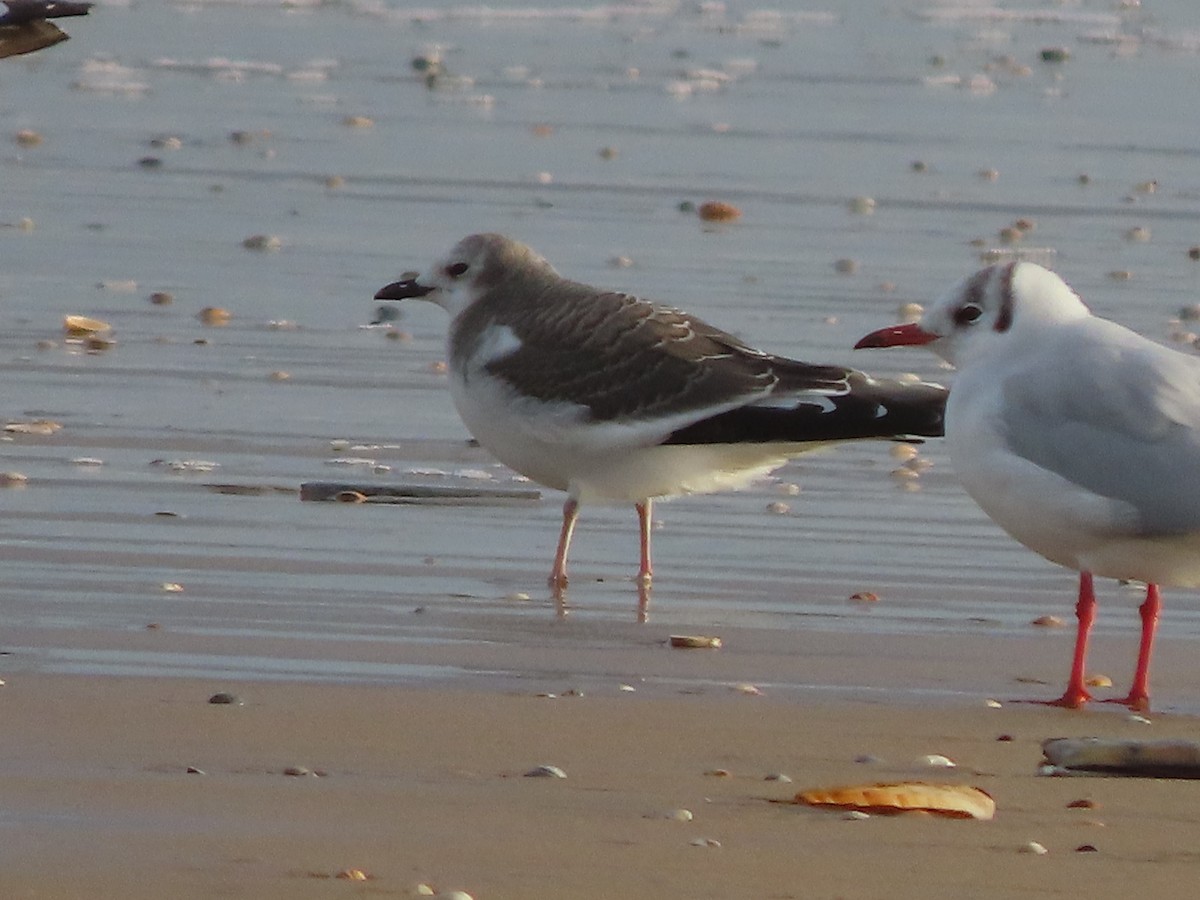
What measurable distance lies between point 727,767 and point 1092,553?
52.5 inches

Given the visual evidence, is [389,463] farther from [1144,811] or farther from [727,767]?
[1144,811]

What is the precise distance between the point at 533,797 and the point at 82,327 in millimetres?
5214

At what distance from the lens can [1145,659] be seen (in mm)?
5500

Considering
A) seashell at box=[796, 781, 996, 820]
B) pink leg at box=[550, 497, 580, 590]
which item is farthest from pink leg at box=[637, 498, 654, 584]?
seashell at box=[796, 781, 996, 820]

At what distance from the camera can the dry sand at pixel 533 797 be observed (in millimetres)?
3816

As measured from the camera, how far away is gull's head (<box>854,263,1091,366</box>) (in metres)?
5.86

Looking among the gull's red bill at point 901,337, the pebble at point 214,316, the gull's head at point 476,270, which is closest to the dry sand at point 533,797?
the gull's red bill at point 901,337

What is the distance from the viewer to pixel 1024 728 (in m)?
5.07

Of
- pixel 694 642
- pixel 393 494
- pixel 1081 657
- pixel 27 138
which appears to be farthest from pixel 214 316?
pixel 1081 657

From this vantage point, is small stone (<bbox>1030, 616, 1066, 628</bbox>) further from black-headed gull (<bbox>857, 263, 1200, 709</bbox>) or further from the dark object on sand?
the dark object on sand

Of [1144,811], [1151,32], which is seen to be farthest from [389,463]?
[1151,32]

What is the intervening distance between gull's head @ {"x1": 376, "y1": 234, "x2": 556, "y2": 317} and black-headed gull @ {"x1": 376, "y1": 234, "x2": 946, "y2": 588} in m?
0.28

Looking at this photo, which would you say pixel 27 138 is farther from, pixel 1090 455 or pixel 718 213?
pixel 1090 455

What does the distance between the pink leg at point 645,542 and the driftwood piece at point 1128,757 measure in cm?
199
